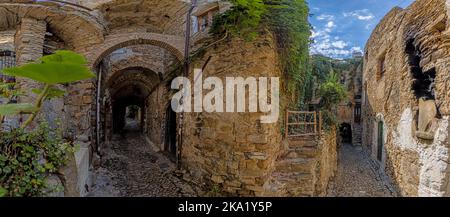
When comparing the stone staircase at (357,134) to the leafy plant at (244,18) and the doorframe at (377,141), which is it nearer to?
the doorframe at (377,141)

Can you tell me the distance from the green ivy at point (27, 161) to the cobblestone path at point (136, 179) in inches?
92.1

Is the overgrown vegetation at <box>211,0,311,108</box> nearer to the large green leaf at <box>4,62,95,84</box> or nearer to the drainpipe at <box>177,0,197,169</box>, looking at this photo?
the drainpipe at <box>177,0,197,169</box>

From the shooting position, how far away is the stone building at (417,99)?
154 inches

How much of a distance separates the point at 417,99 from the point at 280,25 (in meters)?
3.26

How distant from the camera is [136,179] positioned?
532cm

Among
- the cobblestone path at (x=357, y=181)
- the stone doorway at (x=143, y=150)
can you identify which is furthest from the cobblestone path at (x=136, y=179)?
the cobblestone path at (x=357, y=181)

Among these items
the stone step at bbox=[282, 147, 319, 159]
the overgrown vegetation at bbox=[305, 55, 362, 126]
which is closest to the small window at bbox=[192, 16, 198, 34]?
the stone step at bbox=[282, 147, 319, 159]

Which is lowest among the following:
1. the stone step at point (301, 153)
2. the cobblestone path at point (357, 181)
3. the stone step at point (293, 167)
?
the cobblestone path at point (357, 181)

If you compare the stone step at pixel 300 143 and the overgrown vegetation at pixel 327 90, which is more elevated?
the overgrown vegetation at pixel 327 90

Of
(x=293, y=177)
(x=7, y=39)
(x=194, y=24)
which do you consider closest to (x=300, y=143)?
(x=293, y=177)

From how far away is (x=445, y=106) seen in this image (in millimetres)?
3799
